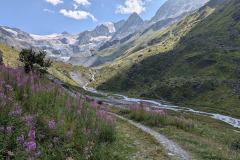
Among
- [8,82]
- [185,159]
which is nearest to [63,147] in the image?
[8,82]

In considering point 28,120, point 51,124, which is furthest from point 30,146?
point 51,124

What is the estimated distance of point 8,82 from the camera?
14008mm

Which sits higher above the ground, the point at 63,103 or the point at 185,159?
the point at 63,103

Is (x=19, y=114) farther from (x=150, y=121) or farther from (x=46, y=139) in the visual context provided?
(x=150, y=121)

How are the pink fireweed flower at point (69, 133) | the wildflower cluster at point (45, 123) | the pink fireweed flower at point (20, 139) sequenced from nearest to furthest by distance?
the pink fireweed flower at point (20, 139), the wildflower cluster at point (45, 123), the pink fireweed flower at point (69, 133)

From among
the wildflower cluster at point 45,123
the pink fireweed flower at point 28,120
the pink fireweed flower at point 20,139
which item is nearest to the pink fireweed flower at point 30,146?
the wildflower cluster at point 45,123

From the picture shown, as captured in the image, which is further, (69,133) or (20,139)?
(69,133)

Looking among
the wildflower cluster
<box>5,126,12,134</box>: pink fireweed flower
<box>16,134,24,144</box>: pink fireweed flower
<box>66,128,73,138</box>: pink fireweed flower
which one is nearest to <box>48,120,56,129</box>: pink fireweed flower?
the wildflower cluster

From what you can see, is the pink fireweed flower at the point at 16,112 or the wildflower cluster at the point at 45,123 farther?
the pink fireweed flower at the point at 16,112

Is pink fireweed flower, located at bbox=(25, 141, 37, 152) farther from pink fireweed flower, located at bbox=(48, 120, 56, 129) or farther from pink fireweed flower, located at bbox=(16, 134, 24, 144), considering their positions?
pink fireweed flower, located at bbox=(48, 120, 56, 129)

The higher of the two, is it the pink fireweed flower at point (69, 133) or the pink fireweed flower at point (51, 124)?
the pink fireweed flower at point (51, 124)

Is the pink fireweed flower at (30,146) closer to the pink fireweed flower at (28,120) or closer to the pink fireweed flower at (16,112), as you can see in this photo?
the pink fireweed flower at (28,120)

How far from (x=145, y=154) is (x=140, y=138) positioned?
5.09m

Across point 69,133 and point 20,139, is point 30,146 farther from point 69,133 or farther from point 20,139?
point 69,133
